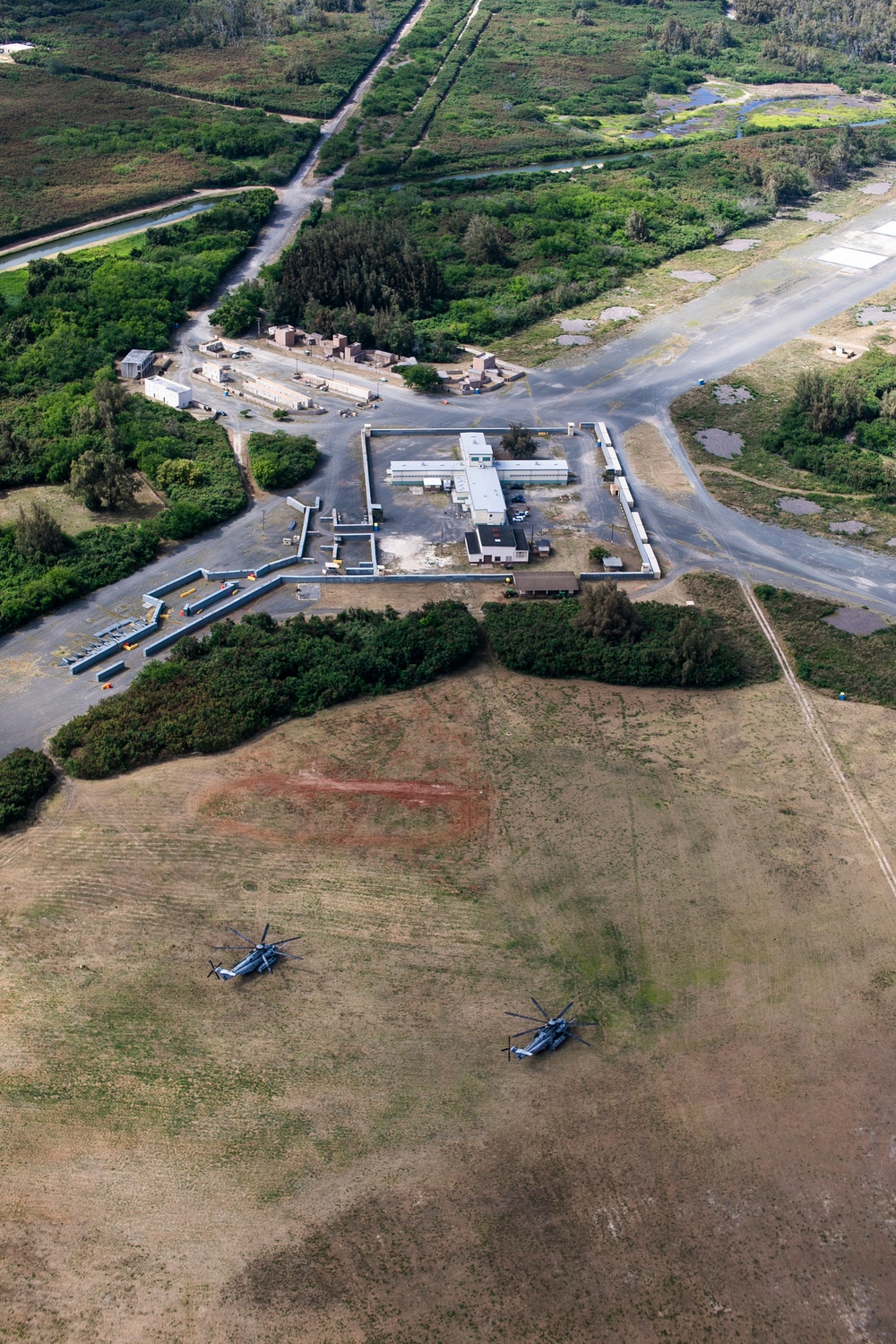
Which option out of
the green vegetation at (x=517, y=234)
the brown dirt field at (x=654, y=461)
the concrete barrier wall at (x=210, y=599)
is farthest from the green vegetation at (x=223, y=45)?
the concrete barrier wall at (x=210, y=599)

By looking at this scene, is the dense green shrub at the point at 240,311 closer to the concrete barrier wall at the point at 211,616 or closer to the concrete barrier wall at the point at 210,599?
the concrete barrier wall at the point at 211,616

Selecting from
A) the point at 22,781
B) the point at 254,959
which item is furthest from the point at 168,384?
the point at 254,959

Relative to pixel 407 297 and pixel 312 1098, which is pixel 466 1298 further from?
pixel 407 297

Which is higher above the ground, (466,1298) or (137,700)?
(137,700)

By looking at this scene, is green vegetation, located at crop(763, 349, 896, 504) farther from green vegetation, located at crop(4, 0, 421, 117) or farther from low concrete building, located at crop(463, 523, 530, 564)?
green vegetation, located at crop(4, 0, 421, 117)

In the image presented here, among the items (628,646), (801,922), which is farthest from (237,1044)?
(628,646)

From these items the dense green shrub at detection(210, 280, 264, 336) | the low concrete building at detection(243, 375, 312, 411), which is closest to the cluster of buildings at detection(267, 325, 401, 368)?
the dense green shrub at detection(210, 280, 264, 336)
